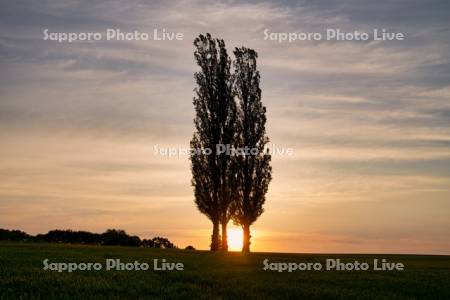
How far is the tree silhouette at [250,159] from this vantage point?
194ft

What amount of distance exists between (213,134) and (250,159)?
16.4ft

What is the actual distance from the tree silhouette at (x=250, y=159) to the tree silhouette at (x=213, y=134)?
1559mm

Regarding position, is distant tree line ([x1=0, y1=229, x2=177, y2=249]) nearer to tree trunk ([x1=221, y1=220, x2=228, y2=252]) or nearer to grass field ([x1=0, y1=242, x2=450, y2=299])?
tree trunk ([x1=221, y1=220, x2=228, y2=252])

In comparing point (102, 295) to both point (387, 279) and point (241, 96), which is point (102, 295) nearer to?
point (387, 279)

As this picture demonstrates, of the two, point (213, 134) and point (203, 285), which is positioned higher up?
point (213, 134)

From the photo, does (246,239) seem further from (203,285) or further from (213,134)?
(203,285)

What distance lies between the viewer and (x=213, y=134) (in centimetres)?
5819

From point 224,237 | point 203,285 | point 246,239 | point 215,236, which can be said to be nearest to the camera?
point 203,285

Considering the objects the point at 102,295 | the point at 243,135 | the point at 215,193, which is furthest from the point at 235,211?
the point at 102,295

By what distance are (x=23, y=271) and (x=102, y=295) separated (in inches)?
243

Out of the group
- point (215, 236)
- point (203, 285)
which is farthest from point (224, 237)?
point (203, 285)

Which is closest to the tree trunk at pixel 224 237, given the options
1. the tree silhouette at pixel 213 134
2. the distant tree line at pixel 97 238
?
the tree silhouette at pixel 213 134

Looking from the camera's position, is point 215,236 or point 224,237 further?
point 215,236

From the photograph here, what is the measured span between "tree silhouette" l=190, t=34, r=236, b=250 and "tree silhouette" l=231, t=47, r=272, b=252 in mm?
1559
